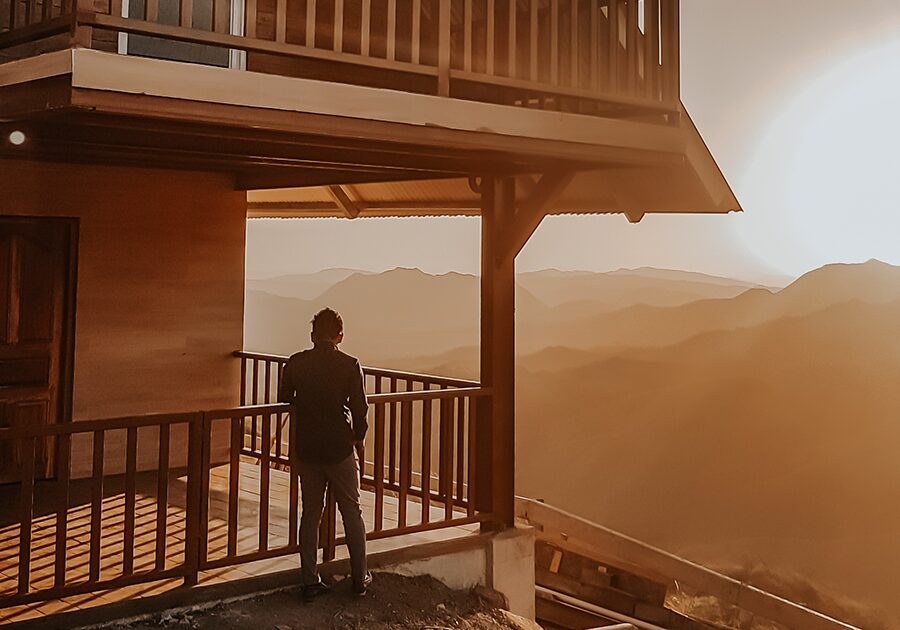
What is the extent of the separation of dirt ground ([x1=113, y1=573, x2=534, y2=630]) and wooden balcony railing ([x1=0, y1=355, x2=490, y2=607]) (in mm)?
258

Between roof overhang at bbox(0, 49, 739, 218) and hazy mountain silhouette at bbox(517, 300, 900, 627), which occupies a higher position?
roof overhang at bbox(0, 49, 739, 218)

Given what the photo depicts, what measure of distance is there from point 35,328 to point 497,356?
3.92 m

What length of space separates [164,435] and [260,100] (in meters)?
2.00

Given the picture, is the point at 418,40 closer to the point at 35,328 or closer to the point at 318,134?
the point at 318,134

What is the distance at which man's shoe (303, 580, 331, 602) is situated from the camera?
598cm

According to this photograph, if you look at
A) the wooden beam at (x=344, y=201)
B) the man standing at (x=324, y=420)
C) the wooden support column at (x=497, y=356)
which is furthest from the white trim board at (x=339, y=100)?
the wooden beam at (x=344, y=201)

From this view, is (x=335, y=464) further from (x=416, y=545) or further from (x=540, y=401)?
(x=540, y=401)

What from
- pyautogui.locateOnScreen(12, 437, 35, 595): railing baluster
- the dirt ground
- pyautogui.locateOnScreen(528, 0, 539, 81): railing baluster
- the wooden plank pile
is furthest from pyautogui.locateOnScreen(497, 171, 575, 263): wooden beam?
the wooden plank pile

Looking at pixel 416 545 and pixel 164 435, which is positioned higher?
pixel 164 435

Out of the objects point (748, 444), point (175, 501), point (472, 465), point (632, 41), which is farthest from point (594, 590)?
point (748, 444)

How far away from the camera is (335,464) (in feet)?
19.1

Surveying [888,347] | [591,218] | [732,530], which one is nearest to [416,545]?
[732,530]

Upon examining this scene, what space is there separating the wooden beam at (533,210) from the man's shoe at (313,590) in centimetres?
270

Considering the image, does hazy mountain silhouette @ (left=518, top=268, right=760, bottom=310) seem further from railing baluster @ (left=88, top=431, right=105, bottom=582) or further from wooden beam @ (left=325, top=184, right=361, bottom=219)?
railing baluster @ (left=88, top=431, right=105, bottom=582)
